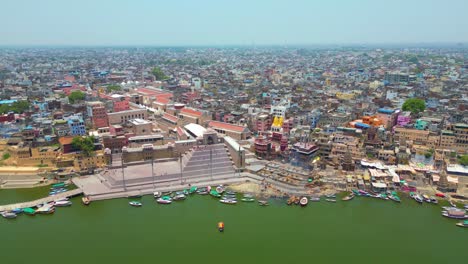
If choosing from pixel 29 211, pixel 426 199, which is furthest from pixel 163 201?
pixel 426 199

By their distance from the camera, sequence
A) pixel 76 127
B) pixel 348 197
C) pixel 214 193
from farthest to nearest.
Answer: pixel 76 127 < pixel 214 193 < pixel 348 197

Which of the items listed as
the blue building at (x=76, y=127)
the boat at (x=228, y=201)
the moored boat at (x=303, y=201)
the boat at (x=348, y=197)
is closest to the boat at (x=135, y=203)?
the boat at (x=228, y=201)

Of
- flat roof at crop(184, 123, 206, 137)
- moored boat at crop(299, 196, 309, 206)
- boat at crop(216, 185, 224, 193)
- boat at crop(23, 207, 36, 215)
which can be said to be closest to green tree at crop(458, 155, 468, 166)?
moored boat at crop(299, 196, 309, 206)

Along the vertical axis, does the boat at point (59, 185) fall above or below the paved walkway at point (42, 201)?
above

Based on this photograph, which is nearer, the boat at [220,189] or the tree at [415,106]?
the boat at [220,189]

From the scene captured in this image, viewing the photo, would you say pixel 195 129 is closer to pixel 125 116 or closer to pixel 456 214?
pixel 125 116

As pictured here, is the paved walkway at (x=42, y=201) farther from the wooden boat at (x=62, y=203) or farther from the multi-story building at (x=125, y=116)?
the multi-story building at (x=125, y=116)
